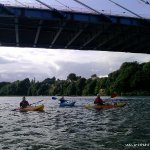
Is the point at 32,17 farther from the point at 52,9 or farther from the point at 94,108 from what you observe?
the point at 94,108

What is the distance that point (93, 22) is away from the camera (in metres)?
43.5

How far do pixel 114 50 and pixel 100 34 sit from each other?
10.0 meters

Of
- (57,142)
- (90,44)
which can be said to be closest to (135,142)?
(57,142)

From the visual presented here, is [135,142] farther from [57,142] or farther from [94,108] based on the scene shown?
[94,108]

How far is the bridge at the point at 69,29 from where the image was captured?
4119 cm

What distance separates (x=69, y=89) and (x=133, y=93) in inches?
2129

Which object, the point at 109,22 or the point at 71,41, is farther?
the point at 71,41

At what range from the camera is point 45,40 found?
50.6 meters

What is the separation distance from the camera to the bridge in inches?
1622

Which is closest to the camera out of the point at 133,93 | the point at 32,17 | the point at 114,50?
the point at 32,17

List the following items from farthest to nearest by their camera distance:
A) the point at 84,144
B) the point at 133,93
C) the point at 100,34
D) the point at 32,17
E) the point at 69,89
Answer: the point at 69,89 → the point at 133,93 → the point at 100,34 → the point at 32,17 → the point at 84,144

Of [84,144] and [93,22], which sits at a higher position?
[93,22]

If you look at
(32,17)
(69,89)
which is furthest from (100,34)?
(69,89)

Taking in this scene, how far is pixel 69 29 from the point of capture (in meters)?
45.0
